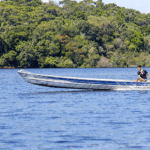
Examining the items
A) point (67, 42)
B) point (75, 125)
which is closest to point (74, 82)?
point (75, 125)

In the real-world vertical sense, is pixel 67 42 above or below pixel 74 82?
above

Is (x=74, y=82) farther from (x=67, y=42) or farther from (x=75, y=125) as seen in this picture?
(x=67, y=42)

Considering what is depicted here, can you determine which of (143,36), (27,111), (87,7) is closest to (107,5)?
(87,7)

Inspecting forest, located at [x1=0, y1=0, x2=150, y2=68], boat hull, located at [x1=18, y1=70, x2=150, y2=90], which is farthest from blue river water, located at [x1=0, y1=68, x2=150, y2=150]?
forest, located at [x1=0, y1=0, x2=150, y2=68]

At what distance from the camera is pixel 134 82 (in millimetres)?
27188

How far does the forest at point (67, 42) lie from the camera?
9731 cm

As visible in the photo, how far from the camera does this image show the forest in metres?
97.3

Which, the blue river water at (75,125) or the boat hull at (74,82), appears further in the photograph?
the boat hull at (74,82)

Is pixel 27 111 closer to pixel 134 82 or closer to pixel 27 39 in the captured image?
pixel 134 82

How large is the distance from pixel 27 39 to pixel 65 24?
48.3 feet

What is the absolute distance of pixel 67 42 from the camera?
10506 cm

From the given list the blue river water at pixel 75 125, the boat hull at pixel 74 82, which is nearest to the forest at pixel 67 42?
the boat hull at pixel 74 82

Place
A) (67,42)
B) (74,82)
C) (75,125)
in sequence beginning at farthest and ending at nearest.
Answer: (67,42)
(74,82)
(75,125)

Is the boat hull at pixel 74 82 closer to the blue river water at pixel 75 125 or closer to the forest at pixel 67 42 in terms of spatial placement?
the blue river water at pixel 75 125
